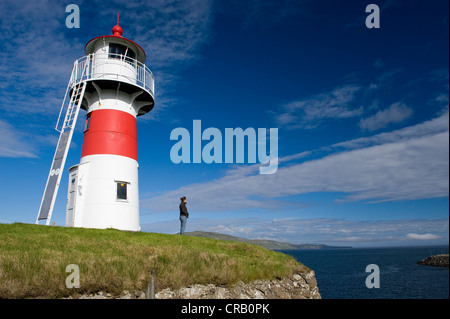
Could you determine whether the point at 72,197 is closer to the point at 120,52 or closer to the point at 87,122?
the point at 87,122

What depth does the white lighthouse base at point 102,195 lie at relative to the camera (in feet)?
60.0

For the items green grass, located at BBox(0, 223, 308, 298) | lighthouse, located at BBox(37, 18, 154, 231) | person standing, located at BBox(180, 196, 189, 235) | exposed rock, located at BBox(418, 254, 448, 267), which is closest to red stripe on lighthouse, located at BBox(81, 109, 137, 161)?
lighthouse, located at BBox(37, 18, 154, 231)

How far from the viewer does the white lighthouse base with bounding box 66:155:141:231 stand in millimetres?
18281

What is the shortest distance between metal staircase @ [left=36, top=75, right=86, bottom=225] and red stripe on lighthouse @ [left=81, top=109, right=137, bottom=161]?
1199 mm

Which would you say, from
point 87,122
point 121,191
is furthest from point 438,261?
point 87,122

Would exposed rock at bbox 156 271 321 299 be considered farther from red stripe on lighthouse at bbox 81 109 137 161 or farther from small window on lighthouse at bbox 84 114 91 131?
small window on lighthouse at bbox 84 114 91 131

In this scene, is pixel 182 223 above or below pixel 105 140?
below

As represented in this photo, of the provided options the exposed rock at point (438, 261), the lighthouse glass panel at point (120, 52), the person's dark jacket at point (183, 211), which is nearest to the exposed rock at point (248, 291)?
the person's dark jacket at point (183, 211)

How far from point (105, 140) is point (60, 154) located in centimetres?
278

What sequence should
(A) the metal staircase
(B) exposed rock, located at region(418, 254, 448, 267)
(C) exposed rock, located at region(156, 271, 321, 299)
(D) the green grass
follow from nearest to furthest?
(D) the green grass < (C) exposed rock, located at region(156, 271, 321, 299) < (A) the metal staircase < (B) exposed rock, located at region(418, 254, 448, 267)

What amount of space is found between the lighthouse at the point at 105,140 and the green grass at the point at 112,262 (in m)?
3.10

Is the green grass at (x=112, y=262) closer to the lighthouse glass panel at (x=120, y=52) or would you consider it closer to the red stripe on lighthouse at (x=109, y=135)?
the red stripe on lighthouse at (x=109, y=135)

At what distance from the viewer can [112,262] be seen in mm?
10242

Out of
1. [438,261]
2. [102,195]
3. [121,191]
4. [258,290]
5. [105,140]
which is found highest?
[105,140]
